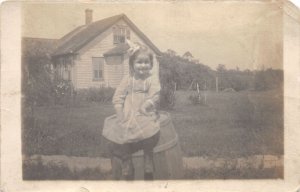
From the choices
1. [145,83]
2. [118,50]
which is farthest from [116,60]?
[145,83]

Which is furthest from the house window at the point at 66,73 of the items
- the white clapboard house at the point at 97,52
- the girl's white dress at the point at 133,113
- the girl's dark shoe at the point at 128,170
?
the girl's dark shoe at the point at 128,170

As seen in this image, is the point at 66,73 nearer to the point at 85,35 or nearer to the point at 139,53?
the point at 85,35

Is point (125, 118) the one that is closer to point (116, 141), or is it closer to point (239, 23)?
point (116, 141)

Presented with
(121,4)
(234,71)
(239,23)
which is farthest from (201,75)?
(121,4)

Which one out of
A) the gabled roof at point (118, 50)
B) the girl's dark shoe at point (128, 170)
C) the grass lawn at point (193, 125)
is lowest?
the girl's dark shoe at point (128, 170)

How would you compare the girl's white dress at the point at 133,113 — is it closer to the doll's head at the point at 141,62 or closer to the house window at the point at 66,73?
the doll's head at the point at 141,62

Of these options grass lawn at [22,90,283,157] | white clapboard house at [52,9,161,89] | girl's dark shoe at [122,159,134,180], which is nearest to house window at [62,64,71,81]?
white clapboard house at [52,9,161,89]

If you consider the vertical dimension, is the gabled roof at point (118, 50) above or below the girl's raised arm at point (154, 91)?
above

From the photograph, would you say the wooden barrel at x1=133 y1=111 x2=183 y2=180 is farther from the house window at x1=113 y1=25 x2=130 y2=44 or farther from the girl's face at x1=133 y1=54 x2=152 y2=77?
the house window at x1=113 y1=25 x2=130 y2=44
